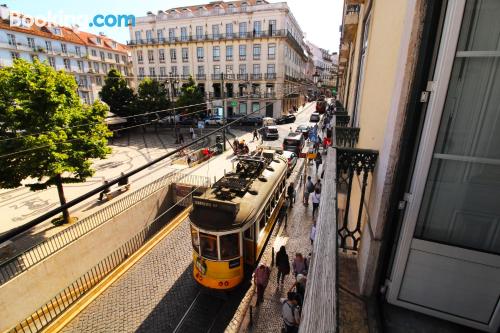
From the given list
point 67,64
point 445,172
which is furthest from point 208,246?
point 67,64

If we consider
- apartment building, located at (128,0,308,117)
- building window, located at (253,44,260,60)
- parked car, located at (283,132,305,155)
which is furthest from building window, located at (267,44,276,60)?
parked car, located at (283,132,305,155)

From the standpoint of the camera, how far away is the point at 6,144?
10.4 meters

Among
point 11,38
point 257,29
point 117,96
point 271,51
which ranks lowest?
point 117,96

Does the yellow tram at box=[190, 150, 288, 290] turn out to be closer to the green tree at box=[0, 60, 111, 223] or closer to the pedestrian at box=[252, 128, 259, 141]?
the green tree at box=[0, 60, 111, 223]

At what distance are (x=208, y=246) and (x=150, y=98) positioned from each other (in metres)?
30.4

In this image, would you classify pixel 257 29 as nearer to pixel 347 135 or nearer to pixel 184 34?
pixel 184 34

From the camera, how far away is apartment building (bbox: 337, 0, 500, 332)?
217 centimetres

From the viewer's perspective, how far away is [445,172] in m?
2.41

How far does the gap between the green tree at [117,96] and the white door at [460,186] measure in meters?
35.0

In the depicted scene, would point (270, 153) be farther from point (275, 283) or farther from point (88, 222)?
point (88, 222)

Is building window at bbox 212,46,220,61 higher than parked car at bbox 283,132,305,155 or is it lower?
higher

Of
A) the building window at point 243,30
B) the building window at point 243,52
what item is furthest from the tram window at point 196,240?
the building window at point 243,30

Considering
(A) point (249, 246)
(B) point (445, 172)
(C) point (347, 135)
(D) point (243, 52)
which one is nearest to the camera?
(B) point (445, 172)

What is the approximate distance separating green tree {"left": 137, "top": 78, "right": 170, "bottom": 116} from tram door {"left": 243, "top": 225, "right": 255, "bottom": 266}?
29.0 metres
